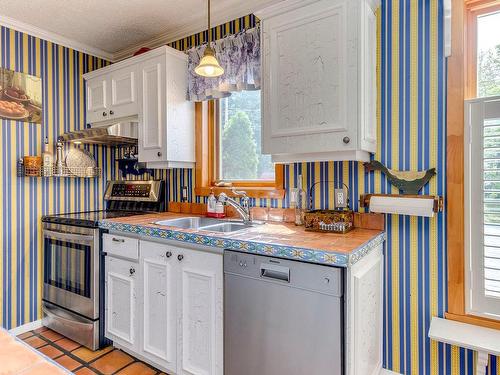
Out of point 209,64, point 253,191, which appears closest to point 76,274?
point 253,191

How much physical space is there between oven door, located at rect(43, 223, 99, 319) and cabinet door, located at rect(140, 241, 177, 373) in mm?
484

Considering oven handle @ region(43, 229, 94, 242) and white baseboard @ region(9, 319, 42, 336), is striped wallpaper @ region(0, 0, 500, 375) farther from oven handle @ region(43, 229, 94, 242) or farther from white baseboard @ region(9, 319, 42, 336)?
white baseboard @ region(9, 319, 42, 336)

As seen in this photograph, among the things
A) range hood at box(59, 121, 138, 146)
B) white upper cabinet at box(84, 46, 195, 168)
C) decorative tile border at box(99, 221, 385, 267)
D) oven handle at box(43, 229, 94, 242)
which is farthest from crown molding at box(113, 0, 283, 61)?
oven handle at box(43, 229, 94, 242)

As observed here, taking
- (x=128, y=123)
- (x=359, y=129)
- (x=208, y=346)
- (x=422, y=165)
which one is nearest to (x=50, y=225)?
(x=128, y=123)

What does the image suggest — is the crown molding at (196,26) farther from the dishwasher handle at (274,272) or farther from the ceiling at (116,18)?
the dishwasher handle at (274,272)

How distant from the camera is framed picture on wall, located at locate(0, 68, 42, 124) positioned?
2.46m

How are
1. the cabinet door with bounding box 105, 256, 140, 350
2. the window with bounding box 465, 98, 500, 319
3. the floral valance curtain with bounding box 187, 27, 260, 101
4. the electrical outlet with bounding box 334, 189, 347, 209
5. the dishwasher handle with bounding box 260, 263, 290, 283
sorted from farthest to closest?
1. the floral valance curtain with bounding box 187, 27, 260, 101
2. the cabinet door with bounding box 105, 256, 140, 350
3. the electrical outlet with bounding box 334, 189, 347, 209
4. the window with bounding box 465, 98, 500, 319
5. the dishwasher handle with bounding box 260, 263, 290, 283

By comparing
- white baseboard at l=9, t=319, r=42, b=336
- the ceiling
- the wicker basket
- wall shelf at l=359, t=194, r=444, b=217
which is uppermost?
the ceiling

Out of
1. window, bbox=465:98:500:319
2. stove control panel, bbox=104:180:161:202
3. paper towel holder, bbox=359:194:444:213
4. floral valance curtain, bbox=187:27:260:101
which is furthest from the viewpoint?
stove control panel, bbox=104:180:161:202

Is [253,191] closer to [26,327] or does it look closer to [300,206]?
[300,206]

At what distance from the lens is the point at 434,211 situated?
1.67 metres

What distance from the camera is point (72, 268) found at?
2.37m

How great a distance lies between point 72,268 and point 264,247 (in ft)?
5.57

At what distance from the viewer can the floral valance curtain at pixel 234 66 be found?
2166 mm
